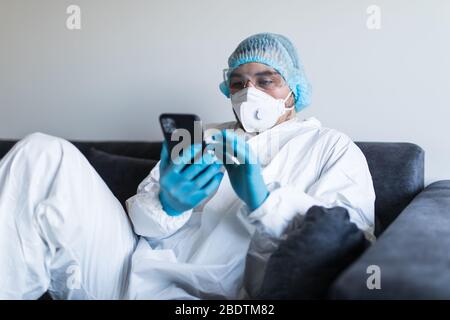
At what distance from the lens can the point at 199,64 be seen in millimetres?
2107

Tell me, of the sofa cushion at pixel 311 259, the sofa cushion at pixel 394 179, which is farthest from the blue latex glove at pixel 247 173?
the sofa cushion at pixel 394 179

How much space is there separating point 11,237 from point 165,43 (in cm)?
113

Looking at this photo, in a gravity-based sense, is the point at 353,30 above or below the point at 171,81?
above

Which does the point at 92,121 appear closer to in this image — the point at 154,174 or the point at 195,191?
the point at 154,174

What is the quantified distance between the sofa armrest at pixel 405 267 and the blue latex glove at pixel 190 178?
44cm

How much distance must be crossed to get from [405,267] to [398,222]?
343 mm

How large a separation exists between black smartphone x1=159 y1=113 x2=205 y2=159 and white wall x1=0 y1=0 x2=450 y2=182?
29.0 inches

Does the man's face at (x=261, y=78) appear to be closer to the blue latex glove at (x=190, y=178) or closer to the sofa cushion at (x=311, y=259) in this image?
the blue latex glove at (x=190, y=178)

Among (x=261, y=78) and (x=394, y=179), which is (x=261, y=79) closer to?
(x=261, y=78)

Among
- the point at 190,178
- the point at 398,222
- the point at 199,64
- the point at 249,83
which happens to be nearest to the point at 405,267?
the point at 398,222

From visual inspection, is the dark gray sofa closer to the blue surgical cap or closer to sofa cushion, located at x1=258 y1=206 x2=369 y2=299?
sofa cushion, located at x1=258 y1=206 x2=369 y2=299

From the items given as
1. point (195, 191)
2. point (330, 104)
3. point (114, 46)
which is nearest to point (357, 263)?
point (195, 191)
